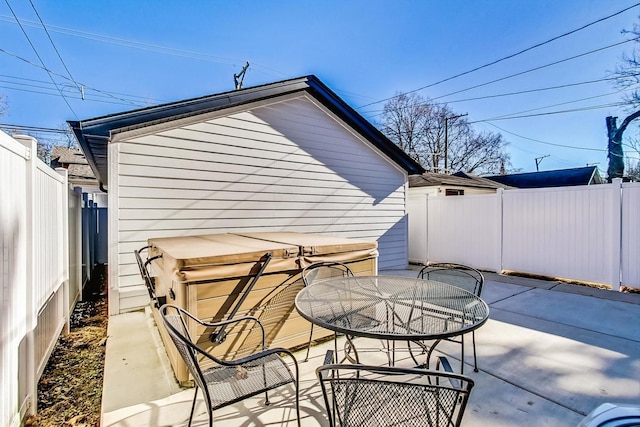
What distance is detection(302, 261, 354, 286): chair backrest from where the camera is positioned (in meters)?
2.83

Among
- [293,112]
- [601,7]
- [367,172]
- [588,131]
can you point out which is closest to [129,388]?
[293,112]

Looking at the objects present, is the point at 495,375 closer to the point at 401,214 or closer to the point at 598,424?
the point at 598,424

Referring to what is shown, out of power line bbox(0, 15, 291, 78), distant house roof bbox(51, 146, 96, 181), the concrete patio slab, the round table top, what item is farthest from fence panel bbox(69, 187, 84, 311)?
distant house roof bbox(51, 146, 96, 181)

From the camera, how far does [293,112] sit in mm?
5887

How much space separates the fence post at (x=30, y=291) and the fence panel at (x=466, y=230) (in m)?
7.51

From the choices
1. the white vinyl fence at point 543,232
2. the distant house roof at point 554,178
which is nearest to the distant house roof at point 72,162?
the white vinyl fence at point 543,232

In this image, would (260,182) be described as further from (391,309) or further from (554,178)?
(554,178)

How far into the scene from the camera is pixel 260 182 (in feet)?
17.7

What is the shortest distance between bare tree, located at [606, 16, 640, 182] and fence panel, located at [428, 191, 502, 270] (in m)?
8.58

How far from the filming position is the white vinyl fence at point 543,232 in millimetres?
5133

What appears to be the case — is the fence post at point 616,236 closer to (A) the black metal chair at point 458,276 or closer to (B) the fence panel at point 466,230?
(B) the fence panel at point 466,230

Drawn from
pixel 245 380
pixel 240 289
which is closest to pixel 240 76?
pixel 240 289

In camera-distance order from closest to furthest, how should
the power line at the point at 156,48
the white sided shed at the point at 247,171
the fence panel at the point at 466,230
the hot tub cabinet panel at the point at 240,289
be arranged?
the hot tub cabinet panel at the point at 240,289
the white sided shed at the point at 247,171
the fence panel at the point at 466,230
the power line at the point at 156,48

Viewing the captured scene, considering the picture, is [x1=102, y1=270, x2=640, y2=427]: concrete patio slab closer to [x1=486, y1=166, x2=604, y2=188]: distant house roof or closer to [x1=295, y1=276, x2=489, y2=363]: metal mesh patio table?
[x1=295, y1=276, x2=489, y2=363]: metal mesh patio table
